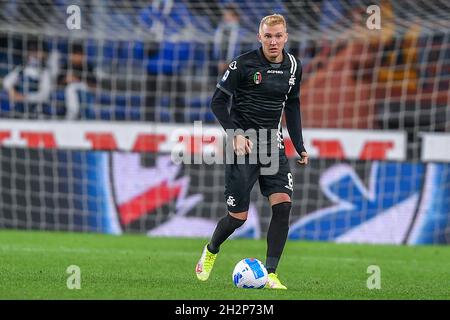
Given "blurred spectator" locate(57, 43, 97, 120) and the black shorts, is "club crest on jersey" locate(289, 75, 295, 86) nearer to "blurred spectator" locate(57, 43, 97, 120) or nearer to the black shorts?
the black shorts

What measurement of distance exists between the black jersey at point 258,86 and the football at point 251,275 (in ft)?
3.66

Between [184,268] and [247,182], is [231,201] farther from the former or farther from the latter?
[184,268]

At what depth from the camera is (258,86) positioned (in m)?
7.73

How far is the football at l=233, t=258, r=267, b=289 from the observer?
7273mm

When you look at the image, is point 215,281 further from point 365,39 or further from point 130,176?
point 365,39

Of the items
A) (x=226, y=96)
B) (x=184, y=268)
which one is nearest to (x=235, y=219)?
(x=226, y=96)

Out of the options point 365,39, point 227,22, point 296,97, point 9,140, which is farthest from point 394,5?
point 296,97

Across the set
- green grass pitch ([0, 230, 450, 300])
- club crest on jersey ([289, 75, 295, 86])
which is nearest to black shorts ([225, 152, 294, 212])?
club crest on jersey ([289, 75, 295, 86])

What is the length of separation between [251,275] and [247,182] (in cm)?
79

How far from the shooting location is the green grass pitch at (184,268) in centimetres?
686

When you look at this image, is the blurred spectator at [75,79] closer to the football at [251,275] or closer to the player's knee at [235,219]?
the player's knee at [235,219]

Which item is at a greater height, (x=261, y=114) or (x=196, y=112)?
(x=261, y=114)

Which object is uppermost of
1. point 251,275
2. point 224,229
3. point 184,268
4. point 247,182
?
point 247,182

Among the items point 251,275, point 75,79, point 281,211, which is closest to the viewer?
point 251,275
